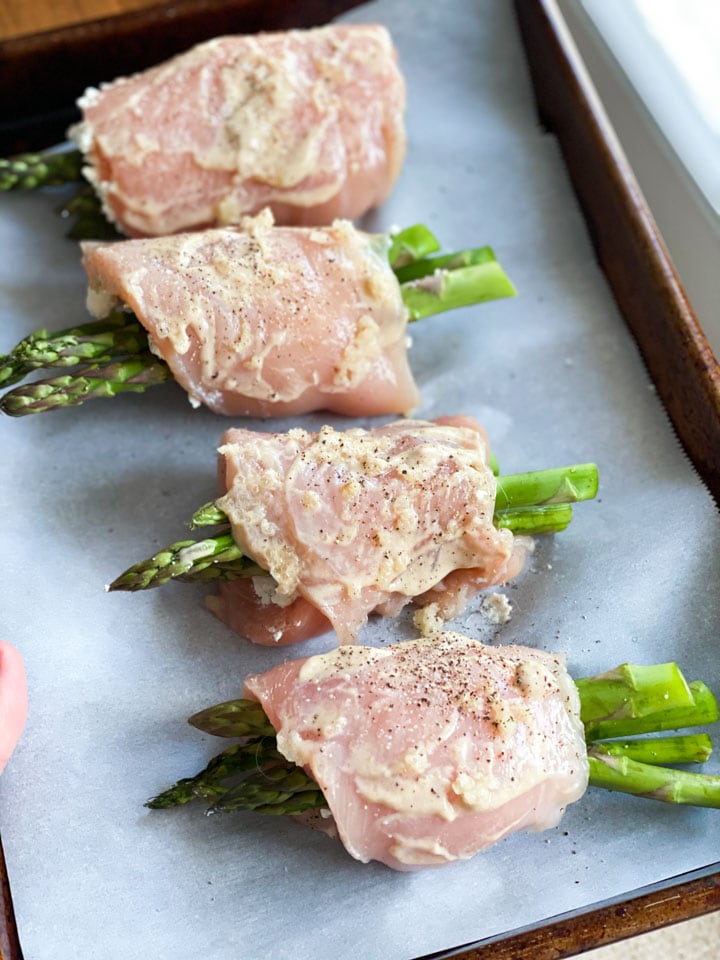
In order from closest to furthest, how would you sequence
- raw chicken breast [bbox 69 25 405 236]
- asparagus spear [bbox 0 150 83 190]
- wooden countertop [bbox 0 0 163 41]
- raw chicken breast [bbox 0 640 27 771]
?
1. raw chicken breast [bbox 0 640 27 771]
2. raw chicken breast [bbox 69 25 405 236]
3. asparagus spear [bbox 0 150 83 190]
4. wooden countertop [bbox 0 0 163 41]

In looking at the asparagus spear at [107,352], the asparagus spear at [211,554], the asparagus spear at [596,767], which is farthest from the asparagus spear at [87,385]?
the asparagus spear at [596,767]

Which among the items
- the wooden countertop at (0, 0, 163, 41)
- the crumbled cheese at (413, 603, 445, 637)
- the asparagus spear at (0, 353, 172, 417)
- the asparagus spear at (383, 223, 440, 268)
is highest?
the wooden countertop at (0, 0, 163, 41)

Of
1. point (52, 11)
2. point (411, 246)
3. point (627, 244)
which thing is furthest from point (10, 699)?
point (52, 11)

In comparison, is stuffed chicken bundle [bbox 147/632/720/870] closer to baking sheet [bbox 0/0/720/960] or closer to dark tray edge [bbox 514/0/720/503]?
baking sheet [bbox 0/0/720/960]

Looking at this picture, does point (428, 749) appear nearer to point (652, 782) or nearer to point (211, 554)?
point (652, 782)

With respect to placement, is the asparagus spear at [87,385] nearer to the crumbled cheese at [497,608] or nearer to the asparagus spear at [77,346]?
the asparagus spear at [77,346]

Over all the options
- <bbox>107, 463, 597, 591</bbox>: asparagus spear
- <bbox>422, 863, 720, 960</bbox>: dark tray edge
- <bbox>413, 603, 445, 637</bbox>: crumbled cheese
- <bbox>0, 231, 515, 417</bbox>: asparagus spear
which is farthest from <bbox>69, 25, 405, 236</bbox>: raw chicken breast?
<bbox>422, 863, 720, 960</bbox>: dark tray edge

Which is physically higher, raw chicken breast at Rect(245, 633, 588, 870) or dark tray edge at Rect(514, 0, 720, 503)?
dark tray edge at Rect(514, 0, 720, 503)
